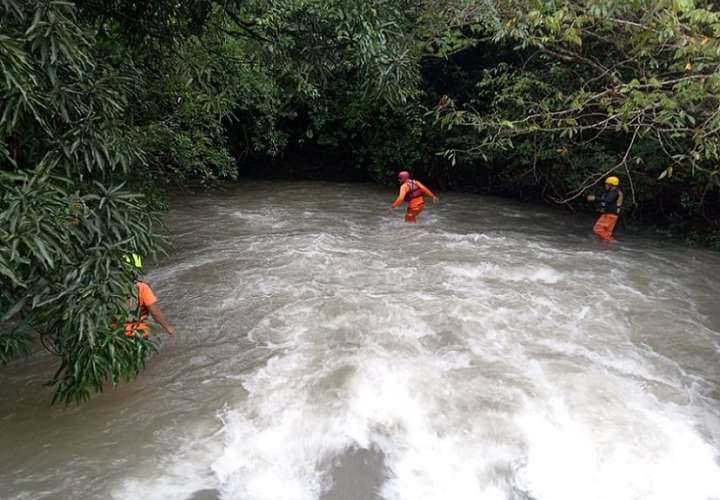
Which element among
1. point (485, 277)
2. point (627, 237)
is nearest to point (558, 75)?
point (627, 237)

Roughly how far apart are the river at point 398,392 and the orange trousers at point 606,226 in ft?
4.71

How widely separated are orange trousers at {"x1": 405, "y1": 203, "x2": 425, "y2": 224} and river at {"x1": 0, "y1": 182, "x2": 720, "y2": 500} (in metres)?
2.72

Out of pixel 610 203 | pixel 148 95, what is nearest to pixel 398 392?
pixel 148 95

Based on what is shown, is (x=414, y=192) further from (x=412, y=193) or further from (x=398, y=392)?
(x=398, y=392)

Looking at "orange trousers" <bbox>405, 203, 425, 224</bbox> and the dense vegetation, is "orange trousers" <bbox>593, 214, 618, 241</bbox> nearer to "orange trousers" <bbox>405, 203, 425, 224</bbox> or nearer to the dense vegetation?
the dense vegetation

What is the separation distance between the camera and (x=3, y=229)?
3.22m

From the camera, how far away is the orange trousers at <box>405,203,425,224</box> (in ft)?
39.9

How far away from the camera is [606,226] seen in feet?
35.8

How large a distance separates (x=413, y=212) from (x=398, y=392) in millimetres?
6976

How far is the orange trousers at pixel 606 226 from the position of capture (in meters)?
10.8

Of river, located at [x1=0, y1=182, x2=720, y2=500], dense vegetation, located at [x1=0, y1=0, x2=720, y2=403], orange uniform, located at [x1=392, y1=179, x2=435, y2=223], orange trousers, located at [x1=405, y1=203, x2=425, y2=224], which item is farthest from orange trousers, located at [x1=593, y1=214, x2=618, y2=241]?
orange trousers, located at [x1=405, y1=203, x2=425, y2=224]

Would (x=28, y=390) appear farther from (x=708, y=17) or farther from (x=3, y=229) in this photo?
(x=708, y=17)

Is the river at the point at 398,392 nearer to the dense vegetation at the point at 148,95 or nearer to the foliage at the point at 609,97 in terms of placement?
the dense vegetation at the point at 148,95

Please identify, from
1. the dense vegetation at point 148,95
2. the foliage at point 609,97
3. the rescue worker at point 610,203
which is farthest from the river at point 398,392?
the foliage at point 609,97
